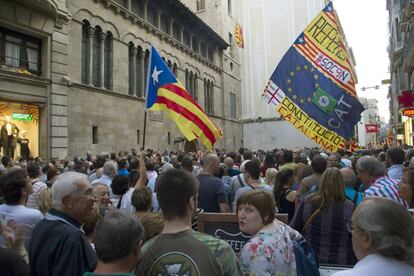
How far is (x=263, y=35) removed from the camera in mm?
48031

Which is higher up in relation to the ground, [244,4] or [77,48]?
[244,4]

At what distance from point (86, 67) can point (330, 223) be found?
57.2 ft

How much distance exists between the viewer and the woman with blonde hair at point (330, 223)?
12.2 feet

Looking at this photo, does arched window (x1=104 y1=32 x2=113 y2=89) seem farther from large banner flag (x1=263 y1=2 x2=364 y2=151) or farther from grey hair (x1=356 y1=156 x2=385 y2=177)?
grey hair (x1=356 y1=156 x2=385 y2=177)

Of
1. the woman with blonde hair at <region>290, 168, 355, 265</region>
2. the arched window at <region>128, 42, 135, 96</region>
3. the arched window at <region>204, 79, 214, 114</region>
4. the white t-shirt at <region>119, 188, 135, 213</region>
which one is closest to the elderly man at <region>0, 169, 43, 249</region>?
the white t-shirt at <region>119, 188, 135, 213</region>

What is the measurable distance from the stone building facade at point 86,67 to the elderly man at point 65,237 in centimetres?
1282

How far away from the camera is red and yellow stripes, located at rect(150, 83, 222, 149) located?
7996 millimetres

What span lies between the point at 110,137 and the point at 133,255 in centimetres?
1818

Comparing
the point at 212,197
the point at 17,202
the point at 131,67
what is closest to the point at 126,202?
the point at 212,197

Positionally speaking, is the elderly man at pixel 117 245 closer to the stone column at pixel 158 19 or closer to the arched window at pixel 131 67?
the arched window at pixel 131 67

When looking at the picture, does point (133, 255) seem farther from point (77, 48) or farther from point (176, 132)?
point (176, 132)

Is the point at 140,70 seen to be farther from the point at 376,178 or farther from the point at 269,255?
the point at 269,255

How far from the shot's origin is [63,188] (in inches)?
118

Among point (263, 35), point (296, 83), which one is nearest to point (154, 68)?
point (296, 83)
